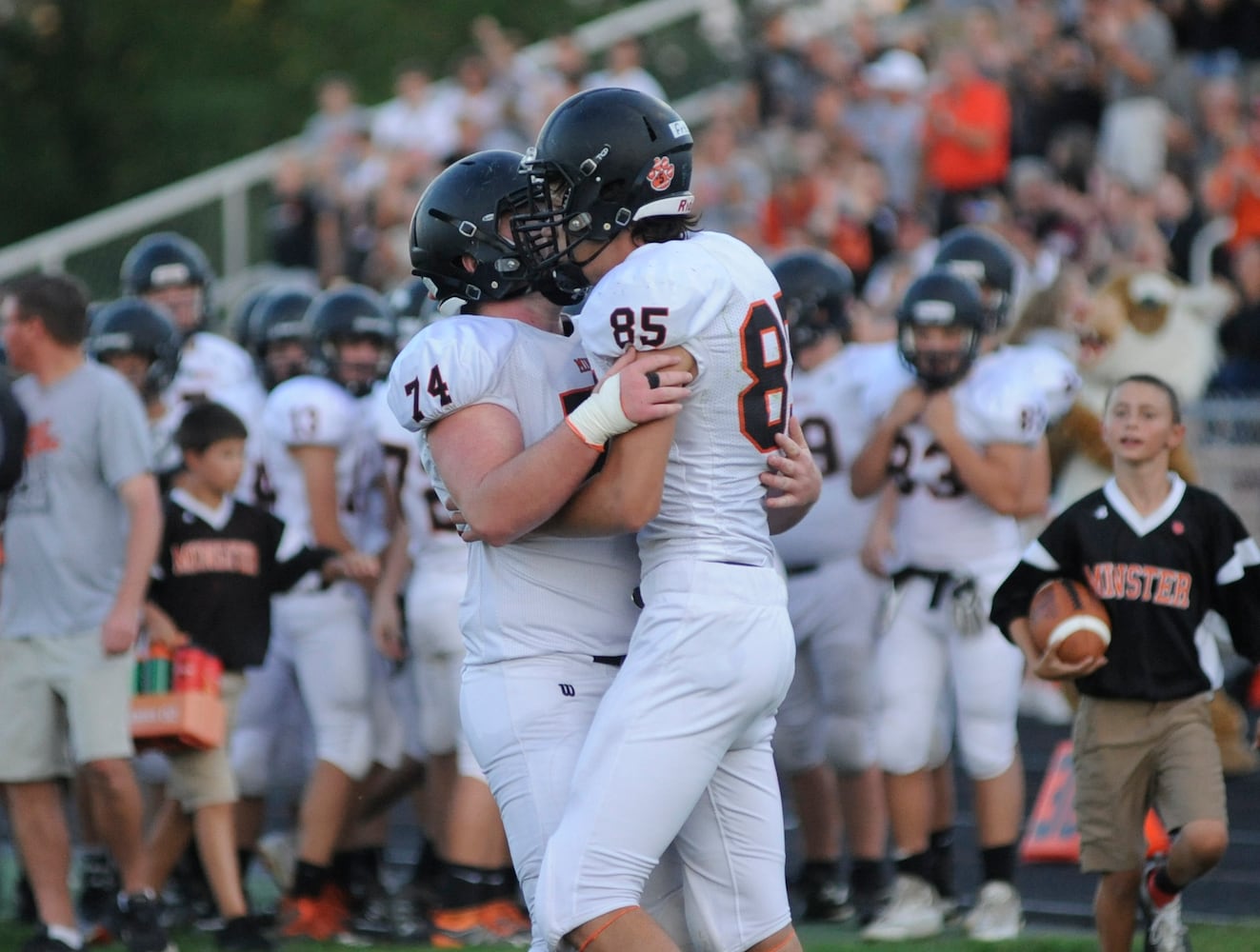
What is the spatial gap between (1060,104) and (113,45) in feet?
49.5

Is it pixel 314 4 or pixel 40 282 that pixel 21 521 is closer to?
pixel 40 282

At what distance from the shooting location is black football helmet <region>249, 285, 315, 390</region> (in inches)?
296

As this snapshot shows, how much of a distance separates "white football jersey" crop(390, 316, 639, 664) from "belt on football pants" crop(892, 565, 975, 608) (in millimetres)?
2645

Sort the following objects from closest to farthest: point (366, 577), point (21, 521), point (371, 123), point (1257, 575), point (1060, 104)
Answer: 1. point (1257, 575)
2. point (21, 521)
3. point (366, 577)
4. point (1060, 104)
5. point (371, 123)

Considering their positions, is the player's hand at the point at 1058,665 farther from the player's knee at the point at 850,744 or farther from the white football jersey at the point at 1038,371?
the player's knee at the point at 850,744

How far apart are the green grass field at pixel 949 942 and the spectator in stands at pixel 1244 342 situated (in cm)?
430

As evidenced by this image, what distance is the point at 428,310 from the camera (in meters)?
7.07

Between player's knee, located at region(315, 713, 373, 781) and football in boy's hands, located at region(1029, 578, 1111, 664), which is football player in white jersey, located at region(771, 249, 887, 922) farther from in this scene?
football in boy's hands, located at region(1029, 578, 1111, 664)

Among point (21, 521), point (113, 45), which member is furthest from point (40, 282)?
point (113, 45)

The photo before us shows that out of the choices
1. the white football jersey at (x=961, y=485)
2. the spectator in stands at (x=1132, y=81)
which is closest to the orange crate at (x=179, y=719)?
the white football jersey at (x=961, y=485)

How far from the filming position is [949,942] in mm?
6180

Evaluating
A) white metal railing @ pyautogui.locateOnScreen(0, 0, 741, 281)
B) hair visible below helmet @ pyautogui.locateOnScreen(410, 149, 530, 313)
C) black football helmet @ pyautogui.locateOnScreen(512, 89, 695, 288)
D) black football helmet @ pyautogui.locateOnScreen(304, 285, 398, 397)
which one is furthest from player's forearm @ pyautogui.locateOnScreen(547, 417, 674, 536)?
white metal railing @ pyautogui.locateOnScreen(0, 0, 741, 281)

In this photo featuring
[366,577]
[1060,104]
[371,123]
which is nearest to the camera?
[366,577]

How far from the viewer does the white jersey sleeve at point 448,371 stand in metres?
3.95
